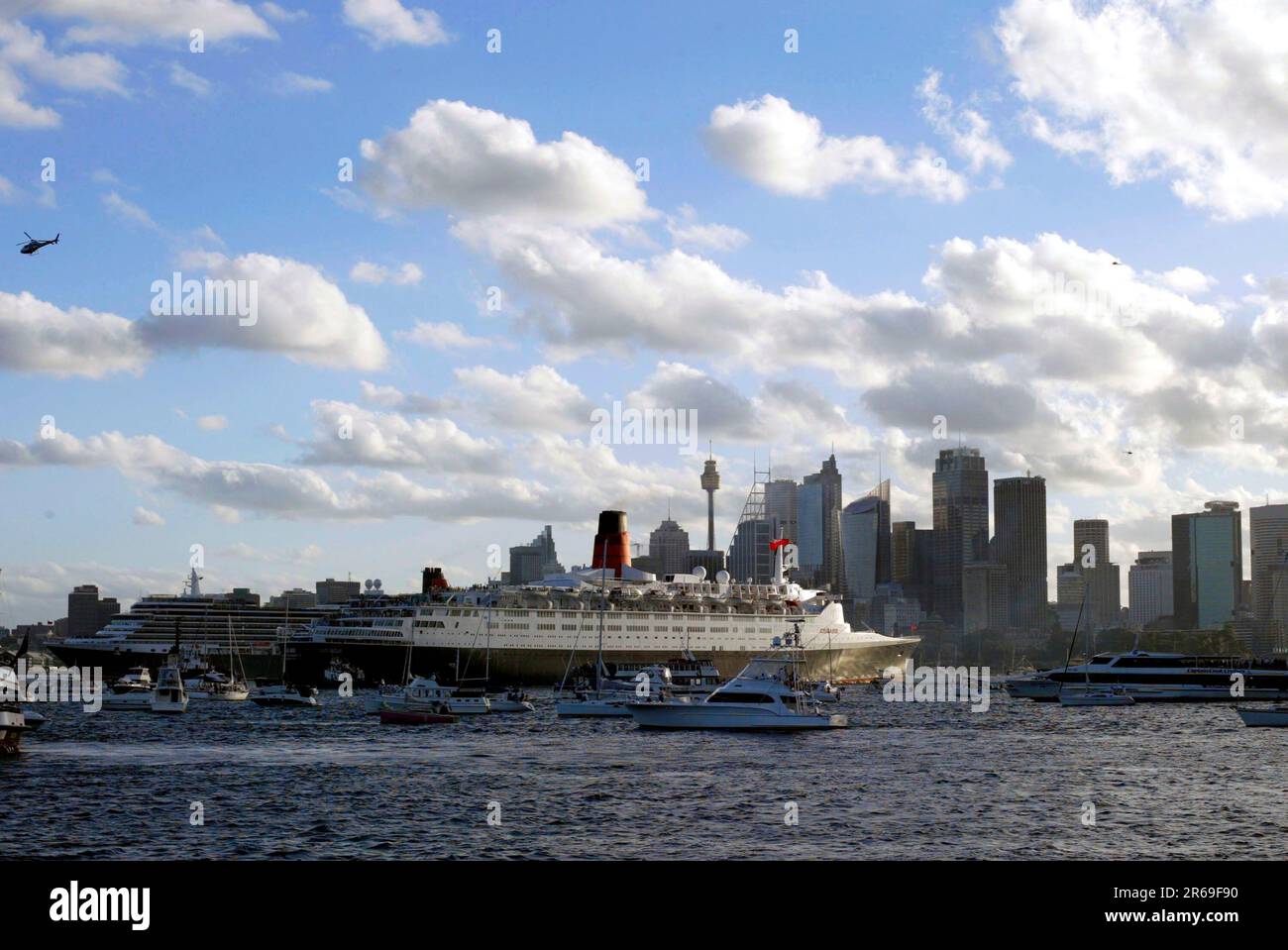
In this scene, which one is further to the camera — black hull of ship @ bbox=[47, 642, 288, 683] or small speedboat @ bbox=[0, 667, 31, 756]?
black hull of ship @ bbox=[47, 642, 288, 683]

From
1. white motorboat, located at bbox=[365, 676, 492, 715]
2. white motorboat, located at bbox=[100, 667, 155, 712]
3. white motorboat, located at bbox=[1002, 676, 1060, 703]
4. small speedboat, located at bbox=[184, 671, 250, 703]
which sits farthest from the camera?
white motorboat, located at bbox=[1002, 676, 1060, 703]

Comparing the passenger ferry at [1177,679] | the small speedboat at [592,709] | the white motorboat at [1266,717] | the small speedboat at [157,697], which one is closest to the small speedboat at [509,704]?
the small speedboat at [592,709]

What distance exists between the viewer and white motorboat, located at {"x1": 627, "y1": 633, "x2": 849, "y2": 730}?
8062 cm

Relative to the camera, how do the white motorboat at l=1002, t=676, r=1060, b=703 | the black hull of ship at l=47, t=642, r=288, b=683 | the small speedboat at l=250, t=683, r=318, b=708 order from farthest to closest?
1. the black hull of ship at l=47, t=642, r=288, b=683
2. the white motorboat at l=1002, t=676, r=1060, b=703
3. the small speedboat at l=250, t=683, r=318, b=708

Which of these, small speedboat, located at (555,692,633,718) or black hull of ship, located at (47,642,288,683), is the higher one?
small speedboat, located at (555,692,633,718)

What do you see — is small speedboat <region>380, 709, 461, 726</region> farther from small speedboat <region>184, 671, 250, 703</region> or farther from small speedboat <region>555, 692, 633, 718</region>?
small speedboat <region>184, 671, 250, 703</region>

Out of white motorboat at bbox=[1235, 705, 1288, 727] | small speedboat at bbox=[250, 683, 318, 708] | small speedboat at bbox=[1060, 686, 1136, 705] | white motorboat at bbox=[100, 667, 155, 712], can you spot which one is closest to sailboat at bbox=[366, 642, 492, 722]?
small speedboat at bbox=[250, 683, 318, 708]

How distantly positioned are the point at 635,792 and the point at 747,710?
33.2 metres

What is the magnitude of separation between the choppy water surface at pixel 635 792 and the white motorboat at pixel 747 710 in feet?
4.61

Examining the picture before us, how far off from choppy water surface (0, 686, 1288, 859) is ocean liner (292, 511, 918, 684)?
80.8 meters

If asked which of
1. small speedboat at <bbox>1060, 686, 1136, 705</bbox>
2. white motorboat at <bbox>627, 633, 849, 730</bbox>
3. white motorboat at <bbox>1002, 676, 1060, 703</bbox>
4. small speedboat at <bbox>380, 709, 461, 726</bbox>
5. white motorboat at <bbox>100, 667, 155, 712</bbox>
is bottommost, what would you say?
white motorboat at <bbox>1002, 676, 1060, 703</bbox>
